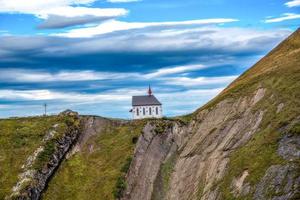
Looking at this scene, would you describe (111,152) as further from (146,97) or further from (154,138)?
(146,97)

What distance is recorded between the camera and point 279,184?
2203 inches

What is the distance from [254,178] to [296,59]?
32.8 m

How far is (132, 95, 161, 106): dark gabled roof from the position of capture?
11238 cm

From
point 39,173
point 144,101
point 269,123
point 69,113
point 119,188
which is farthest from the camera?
point 144,101

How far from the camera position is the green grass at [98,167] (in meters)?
76.2

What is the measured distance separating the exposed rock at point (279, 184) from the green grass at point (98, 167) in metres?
25.2

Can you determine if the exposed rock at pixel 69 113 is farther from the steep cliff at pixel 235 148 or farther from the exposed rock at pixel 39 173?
the steep cliff at pixel 235 148

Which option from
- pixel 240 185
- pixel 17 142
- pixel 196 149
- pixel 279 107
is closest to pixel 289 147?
pixel 240 185

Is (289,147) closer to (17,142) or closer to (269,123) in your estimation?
(269,123)

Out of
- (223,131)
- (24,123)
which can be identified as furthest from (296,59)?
(24,123)

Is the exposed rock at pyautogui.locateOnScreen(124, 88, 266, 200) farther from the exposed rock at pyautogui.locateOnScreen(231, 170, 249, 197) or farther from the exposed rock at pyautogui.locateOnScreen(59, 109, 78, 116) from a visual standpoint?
the exposed rock at pyautogui.locateOnScreen(59, 109, 78, 116)

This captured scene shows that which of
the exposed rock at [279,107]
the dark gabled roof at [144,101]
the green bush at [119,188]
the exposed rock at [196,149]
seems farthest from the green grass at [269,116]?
the dark gabled roof at [144,101]

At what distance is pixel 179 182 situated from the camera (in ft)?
252

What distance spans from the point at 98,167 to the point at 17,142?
14.9 m
